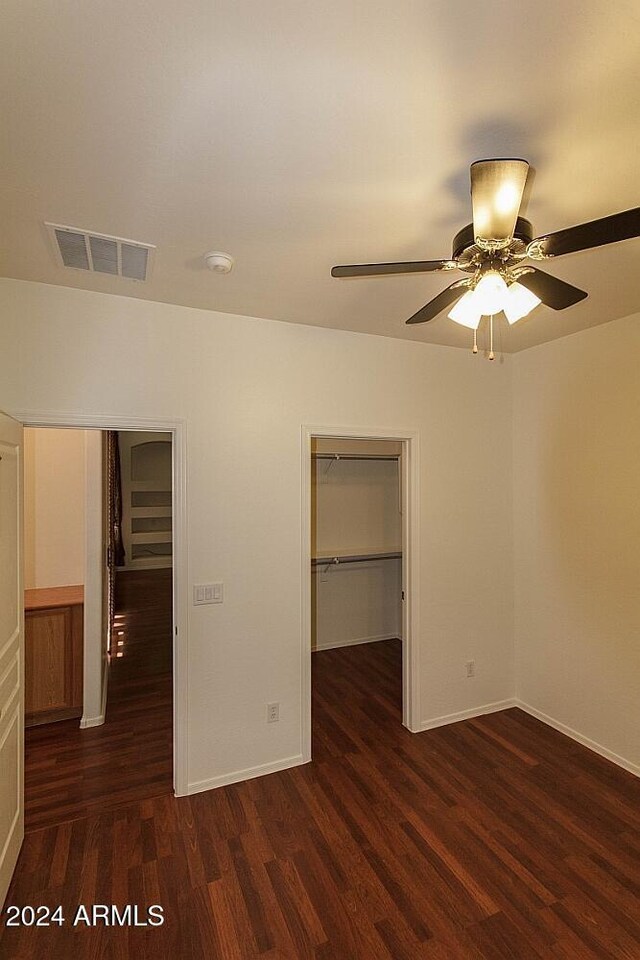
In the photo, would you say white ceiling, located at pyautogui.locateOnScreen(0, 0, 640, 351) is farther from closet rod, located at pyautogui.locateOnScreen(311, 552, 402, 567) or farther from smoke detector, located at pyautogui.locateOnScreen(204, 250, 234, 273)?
closet rod, located at pyautogui.locateOnScreen(311, 552, 402, 567)

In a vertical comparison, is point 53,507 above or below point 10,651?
above

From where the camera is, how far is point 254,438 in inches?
111

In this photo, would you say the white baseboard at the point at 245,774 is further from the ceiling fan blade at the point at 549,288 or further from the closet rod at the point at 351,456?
the ceiling fan blade at the point at 549,288

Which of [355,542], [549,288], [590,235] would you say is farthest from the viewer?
[355,542]

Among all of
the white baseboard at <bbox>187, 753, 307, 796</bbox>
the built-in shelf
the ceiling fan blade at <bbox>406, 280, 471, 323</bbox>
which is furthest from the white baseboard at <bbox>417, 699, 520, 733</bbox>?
the built-in shelf

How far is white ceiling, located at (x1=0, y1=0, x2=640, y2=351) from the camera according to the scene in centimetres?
103

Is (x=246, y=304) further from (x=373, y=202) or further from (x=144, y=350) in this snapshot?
(x=373, y=202)

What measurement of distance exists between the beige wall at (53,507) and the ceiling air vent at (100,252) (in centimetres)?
196

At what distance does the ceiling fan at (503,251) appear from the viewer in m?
1.25

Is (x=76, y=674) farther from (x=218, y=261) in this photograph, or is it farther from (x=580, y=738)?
(x=580, y=738)

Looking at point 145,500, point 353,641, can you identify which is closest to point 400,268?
point 353,641

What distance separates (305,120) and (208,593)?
2.28 m

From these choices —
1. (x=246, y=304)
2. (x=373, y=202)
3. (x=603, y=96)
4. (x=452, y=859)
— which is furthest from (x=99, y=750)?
(x=603, y=96)

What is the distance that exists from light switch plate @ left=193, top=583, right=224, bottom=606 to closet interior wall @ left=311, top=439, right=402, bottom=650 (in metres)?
2.01
